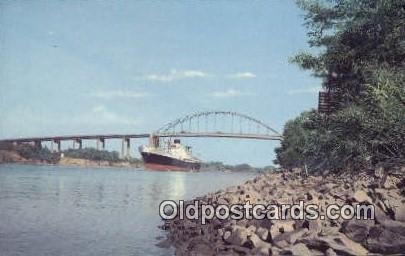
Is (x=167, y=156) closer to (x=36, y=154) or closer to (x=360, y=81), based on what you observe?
(x=36, y=154)

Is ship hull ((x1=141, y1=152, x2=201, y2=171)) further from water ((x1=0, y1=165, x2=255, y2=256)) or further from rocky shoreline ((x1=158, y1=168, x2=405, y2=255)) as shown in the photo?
rocky shoreline ((x1=158, y1=168, x2=405, y2=255))

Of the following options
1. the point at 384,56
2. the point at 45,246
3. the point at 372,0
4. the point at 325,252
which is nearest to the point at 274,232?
the point at 325,252

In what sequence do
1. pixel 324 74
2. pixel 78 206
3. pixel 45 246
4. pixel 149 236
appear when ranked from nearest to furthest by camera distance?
pixel 45 246
pixel 149 236
pixel 324 74
pixel 78 206

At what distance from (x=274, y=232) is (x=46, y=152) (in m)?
120

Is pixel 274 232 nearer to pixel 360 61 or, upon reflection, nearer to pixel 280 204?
pixel 280 204

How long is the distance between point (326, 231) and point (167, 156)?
371 feet

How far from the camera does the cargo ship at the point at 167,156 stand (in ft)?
387

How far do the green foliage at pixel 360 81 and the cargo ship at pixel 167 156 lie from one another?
9567 cm

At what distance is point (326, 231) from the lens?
371 inches

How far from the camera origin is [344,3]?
57.1ft

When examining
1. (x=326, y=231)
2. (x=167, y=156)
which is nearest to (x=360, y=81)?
(x=326, y=231)

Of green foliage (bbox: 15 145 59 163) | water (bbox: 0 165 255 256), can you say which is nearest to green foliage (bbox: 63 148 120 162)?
green foliage (bbox: 15 145 59 163)

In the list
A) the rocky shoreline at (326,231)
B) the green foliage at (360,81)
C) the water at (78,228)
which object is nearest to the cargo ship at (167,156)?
the water at (78,228)

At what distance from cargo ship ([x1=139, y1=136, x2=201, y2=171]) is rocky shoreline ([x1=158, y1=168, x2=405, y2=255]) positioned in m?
100
